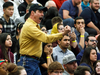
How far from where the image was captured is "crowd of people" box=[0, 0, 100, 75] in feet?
20.9

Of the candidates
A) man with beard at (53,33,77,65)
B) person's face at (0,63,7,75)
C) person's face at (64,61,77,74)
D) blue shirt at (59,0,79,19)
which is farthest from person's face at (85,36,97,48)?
person's face at (0,63,7,75)

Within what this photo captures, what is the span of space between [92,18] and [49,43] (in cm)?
335

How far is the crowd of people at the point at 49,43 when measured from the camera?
6.38 meters

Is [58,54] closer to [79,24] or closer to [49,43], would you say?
[49,43]

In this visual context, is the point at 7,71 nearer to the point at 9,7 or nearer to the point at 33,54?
the point at 33,54

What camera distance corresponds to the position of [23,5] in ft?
36.6

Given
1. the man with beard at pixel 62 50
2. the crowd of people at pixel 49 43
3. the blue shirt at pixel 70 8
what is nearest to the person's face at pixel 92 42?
the crowd of people at pixel 49 43

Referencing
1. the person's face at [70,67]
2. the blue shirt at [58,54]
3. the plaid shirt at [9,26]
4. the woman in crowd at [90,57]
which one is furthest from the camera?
the plaid shirt at [9,26]

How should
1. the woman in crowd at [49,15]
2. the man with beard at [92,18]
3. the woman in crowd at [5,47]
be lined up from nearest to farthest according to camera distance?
the woman in crowd at [5,47], the woman in crowd at [49,15], the man with beard at [92,18]

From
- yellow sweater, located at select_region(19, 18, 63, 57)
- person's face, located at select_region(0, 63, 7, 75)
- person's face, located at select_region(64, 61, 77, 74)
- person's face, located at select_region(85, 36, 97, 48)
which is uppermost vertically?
yellow sweater, located at select_region(19, 18, 63, 57)

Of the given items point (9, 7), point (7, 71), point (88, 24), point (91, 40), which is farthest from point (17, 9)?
point (7, 71)

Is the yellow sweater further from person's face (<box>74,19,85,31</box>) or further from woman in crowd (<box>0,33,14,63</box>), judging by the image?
person's face (<box>74,19,85,31</box>)

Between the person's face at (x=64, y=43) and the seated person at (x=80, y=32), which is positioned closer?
the person's face at (x=64, y=43)

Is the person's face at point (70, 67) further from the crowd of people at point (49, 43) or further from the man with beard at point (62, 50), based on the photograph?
the man with beard at point (62, 50)
